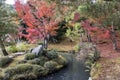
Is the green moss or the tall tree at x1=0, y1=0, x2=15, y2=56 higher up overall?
the tall tree at x1=0, y1=0, x2=15, y2=56

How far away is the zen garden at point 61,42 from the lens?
9.84m

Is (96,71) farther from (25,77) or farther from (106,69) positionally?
(25,77)

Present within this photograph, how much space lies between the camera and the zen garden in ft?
32.3

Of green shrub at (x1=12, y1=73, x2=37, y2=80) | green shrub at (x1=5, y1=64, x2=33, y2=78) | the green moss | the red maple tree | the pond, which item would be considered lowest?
the pond

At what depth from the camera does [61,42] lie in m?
22.4

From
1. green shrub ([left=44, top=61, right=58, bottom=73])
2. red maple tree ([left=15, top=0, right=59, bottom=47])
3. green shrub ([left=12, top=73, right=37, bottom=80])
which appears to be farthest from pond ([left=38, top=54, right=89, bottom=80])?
red maple tree ([left=15, top=0, right=59, bottom=47])

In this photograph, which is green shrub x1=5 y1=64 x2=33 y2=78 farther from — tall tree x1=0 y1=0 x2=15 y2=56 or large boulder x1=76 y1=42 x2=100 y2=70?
large boulder x1=76 y1=42 x2=100 y2=70

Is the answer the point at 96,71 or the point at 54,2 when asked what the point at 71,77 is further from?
the point at 54,2

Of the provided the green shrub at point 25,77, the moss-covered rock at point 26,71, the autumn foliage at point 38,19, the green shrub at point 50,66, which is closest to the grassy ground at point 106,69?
the green shrub at point 50,66

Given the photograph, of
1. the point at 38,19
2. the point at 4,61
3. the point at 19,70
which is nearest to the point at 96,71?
the point at 19,70

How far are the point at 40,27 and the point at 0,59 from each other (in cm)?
630

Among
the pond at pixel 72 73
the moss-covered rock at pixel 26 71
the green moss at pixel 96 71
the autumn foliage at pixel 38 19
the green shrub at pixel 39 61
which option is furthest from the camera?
the autumn foliage at pixel 38 19

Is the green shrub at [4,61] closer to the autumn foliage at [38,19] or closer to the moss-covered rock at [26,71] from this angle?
the moss-covered rock at [26,71]

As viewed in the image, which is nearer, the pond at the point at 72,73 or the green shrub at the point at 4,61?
the pond at the point at 72,73
